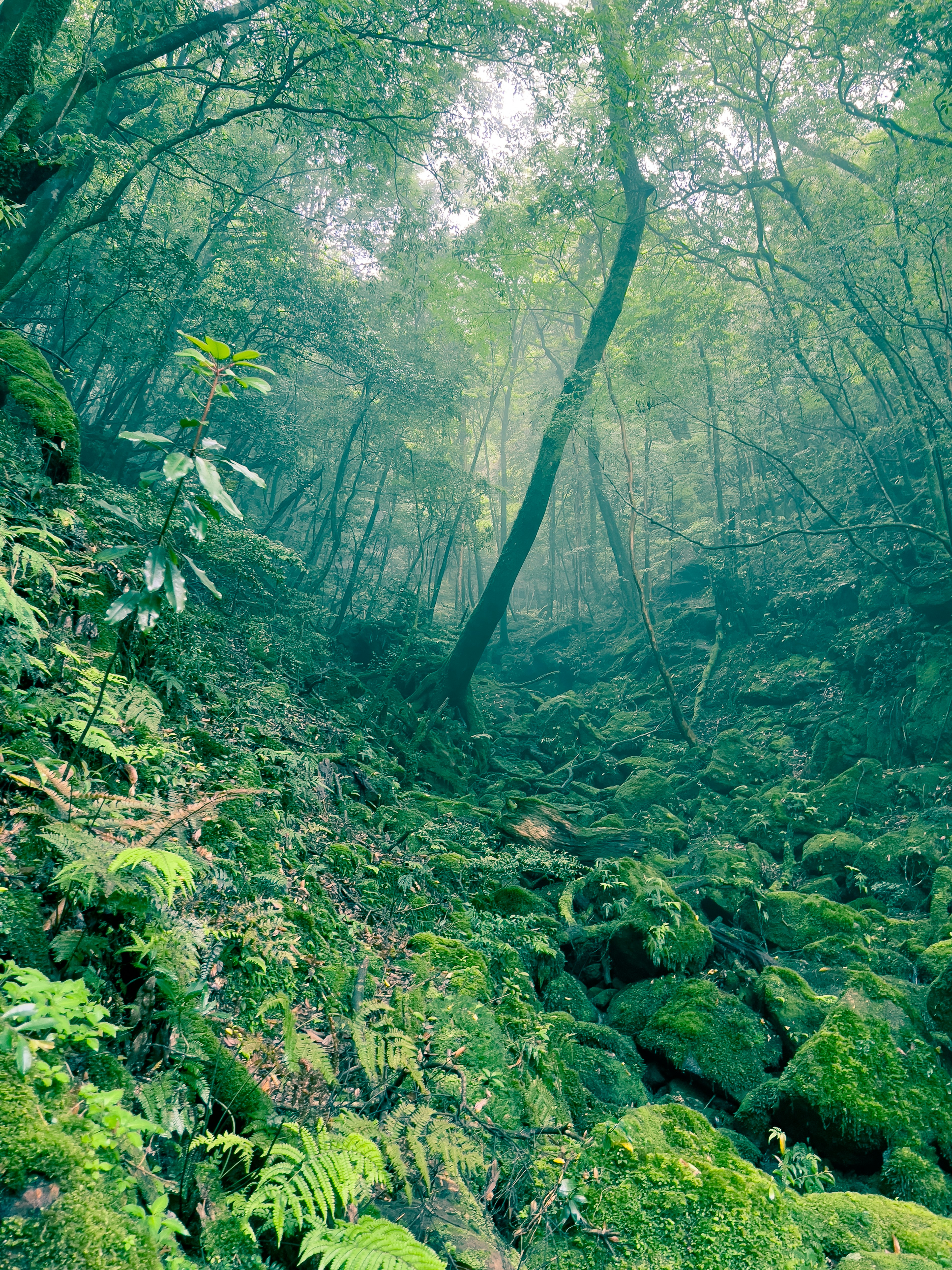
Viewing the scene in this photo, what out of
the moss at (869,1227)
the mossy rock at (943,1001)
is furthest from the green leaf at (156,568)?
the mossy rock at (943,1001)

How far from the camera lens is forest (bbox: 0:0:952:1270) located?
194 cm

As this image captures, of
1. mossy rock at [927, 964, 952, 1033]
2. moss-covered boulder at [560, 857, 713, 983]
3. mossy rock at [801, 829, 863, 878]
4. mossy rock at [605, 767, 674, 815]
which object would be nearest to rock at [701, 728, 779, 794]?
mossy rock at [605, 767, 674, 815]

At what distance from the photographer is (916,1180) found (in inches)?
117

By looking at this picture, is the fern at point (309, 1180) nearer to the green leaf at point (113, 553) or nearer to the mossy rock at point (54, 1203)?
the mossy rock at point (54, 1203)

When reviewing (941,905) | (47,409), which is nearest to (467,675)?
(941,905)

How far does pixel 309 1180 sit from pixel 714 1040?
328cm

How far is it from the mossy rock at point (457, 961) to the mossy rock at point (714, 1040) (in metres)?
1.29

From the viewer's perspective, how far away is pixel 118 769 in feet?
10.00

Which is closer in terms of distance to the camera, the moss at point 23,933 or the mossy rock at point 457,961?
the moss at point 23,933

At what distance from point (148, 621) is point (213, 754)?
232 cm

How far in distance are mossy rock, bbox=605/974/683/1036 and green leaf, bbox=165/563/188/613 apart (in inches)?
162

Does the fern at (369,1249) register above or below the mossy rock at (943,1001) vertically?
below

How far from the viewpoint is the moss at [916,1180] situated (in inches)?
114

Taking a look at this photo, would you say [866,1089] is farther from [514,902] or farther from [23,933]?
[23,933]
